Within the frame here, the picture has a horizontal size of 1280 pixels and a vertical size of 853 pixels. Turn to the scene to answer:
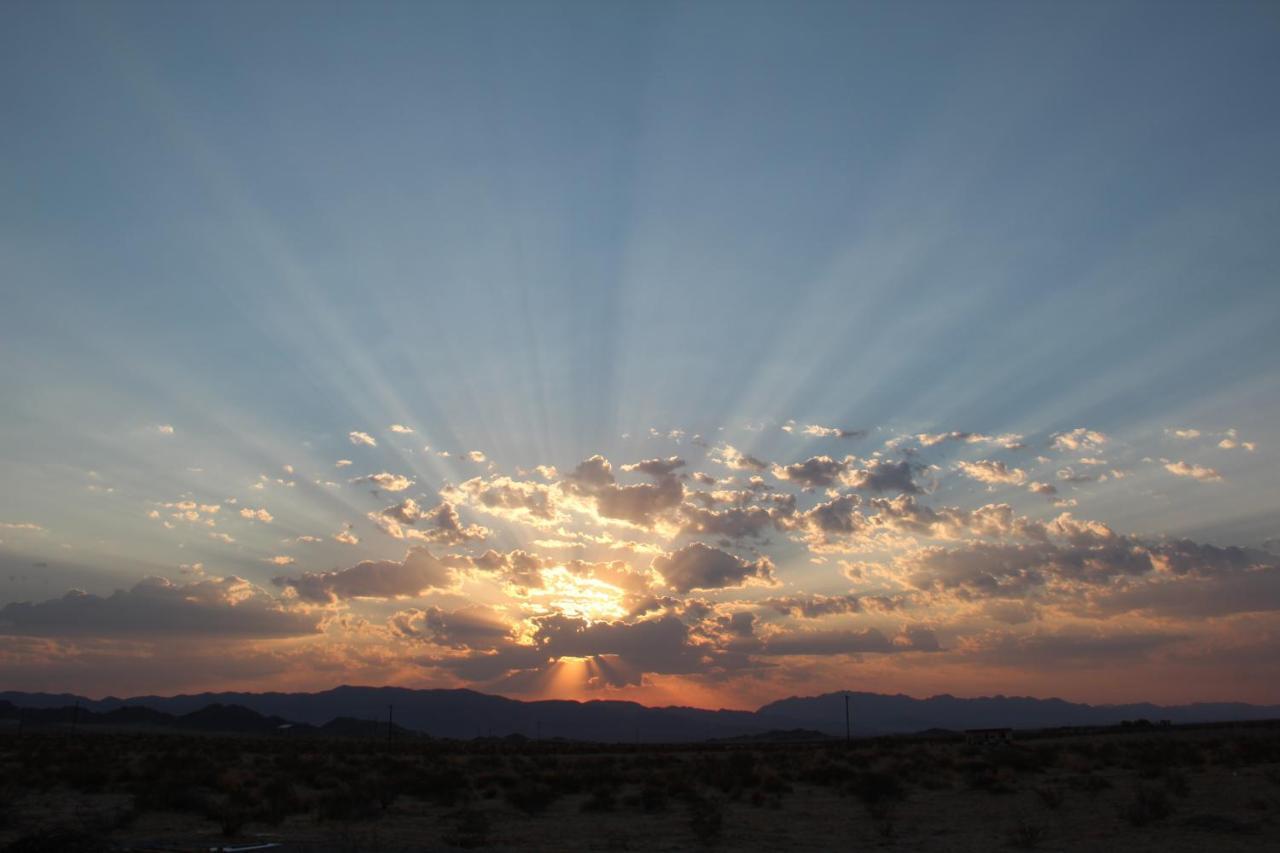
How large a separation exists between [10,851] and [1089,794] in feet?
102

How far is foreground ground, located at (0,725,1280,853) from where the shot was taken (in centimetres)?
2242

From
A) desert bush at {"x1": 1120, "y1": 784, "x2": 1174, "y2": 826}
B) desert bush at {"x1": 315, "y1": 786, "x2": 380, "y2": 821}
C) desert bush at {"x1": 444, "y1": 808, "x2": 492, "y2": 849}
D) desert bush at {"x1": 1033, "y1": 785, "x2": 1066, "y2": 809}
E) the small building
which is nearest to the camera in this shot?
desert bush at {"x1": 444, "y1": 808, "x2": 492, "y2": 849}

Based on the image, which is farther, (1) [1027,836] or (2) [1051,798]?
(2) [1051,798]

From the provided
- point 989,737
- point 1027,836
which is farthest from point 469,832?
point 989,737

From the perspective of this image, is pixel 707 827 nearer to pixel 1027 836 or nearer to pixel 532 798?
pixel 1027 836

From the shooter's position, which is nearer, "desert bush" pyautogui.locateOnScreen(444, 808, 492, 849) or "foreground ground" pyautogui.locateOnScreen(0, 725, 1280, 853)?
"foreground ground" pyautogui.locateOnScreen(0, 725, 1280, 853)

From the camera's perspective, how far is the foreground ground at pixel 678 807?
883 inches

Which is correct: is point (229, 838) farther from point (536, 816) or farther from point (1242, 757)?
point (1242, 757)

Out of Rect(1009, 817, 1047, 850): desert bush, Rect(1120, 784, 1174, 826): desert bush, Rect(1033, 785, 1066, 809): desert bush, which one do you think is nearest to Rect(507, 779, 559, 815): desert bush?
Rect(1009, 817, 1047, 850): desert bush

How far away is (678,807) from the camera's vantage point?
31.2 m

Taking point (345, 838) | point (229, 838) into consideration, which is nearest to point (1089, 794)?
point (345, 838)

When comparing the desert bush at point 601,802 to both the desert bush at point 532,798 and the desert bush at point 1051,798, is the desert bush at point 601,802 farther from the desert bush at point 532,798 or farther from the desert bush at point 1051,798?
the desert bush at point 1051,798

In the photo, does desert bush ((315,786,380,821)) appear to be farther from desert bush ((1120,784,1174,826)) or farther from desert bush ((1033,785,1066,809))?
desert bush ((1120,784,1174,826))

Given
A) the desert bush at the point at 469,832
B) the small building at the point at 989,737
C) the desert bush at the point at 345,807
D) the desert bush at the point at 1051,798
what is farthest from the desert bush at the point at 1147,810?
the small building at the point at 989,737
